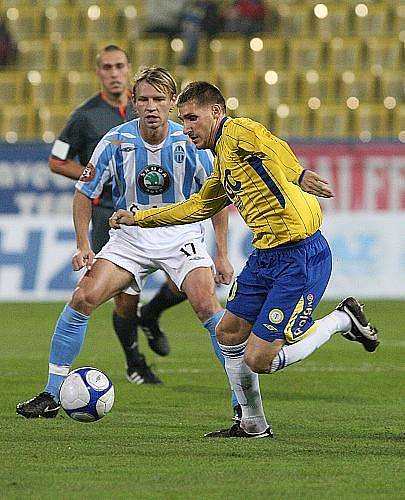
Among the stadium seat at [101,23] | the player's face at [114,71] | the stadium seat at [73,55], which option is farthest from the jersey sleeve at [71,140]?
the stadium seat at [101,23]

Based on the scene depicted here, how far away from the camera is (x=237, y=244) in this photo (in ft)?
49.6

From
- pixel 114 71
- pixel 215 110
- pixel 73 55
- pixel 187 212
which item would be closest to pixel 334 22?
pixel 73 55

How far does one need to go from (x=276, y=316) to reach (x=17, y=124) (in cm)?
1457

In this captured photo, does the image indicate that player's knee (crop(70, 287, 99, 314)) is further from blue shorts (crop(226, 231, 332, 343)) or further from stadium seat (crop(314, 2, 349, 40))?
stadium seat (crop(314, 2, 349, 40))

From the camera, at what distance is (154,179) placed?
24.9 feet

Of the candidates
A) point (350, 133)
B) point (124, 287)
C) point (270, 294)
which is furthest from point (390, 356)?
point (350, 133)

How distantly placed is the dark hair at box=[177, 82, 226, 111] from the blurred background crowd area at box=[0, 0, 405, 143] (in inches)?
514

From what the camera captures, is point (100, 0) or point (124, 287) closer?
point (124, 287)

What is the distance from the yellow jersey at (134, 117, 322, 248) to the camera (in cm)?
595

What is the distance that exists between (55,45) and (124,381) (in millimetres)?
13122

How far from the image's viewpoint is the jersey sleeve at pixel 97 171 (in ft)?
24.5

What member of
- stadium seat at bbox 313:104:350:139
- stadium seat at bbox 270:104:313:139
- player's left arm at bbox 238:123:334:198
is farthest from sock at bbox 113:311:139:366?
stadium seat at bbox 313:104:350:139

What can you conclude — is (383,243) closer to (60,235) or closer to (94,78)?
(60,235)

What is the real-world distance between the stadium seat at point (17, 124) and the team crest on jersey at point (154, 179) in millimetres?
12581
